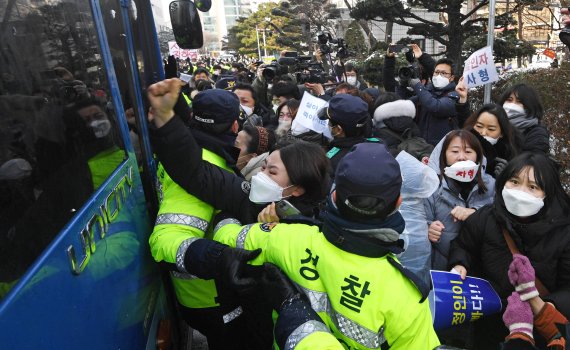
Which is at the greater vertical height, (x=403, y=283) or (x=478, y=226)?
(x=403, y=283)

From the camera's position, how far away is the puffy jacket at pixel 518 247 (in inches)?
87.6

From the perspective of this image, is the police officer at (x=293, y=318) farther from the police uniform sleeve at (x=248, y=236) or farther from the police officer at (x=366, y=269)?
the police uniform sleeve at (x=248, y=236)

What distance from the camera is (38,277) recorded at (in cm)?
102

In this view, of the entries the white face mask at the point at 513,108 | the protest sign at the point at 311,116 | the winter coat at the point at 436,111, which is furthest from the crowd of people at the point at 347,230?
the winter coat at the point at 436,111

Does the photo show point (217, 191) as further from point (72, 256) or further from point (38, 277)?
point (38, 277)

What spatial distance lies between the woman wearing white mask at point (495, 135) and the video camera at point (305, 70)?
373cm

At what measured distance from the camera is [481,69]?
4754 millimetres

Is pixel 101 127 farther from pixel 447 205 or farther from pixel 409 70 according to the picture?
pixel 409 70

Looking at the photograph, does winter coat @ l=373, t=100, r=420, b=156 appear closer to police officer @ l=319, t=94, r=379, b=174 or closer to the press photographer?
police officer @ l=319, t=94, r=379, b=174

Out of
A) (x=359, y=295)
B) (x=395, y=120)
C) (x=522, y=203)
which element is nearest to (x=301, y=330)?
(x=359, y=295)

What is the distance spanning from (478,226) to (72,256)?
2.10m

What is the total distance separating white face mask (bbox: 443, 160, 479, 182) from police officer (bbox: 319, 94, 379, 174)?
2.02 ft

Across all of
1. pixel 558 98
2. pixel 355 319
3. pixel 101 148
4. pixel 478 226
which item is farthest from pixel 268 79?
pixel 355 319

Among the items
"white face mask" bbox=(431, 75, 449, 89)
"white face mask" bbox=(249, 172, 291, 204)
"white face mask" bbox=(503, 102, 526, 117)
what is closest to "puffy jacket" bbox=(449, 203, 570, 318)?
"white face mask" bbox=(249, 172, 291, 204)
